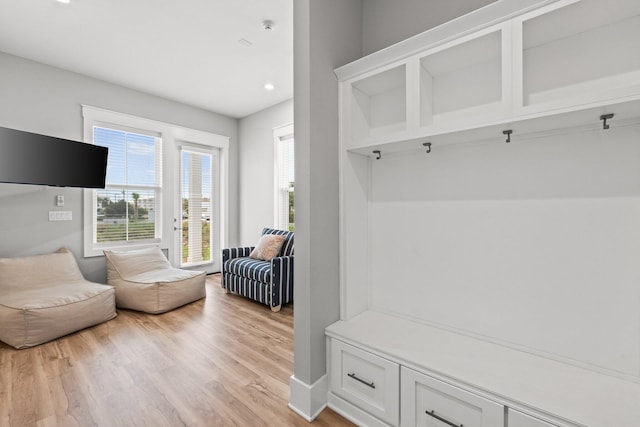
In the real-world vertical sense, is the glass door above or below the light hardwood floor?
above

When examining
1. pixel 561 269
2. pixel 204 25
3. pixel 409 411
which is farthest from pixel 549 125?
pixel 204 25

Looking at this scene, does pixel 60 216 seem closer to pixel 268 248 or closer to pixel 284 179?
pixel 268 248

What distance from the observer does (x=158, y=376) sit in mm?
2094

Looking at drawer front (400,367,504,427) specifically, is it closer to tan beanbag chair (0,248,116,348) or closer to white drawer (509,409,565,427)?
white drawer (509,409,565,427)

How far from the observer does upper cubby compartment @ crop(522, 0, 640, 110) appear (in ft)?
3.84

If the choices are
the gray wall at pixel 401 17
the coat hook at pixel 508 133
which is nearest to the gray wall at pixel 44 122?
the gray wall at pixel 401 17

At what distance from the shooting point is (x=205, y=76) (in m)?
3.71

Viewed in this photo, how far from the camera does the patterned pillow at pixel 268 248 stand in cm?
390

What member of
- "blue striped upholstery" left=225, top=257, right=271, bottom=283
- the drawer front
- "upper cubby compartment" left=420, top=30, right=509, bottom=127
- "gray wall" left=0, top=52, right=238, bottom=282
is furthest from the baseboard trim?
"gray wall" left=0, top=52, right=238, bottom=282

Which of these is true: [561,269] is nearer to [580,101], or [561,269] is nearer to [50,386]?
[580,101]

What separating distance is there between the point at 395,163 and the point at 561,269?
105cm

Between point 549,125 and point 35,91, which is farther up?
point 35,91

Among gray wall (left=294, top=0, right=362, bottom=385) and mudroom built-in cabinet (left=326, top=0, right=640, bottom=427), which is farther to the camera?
gray wall (left=294, top=0, right=362, bottom=385)

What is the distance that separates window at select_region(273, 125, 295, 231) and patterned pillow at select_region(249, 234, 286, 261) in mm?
561
